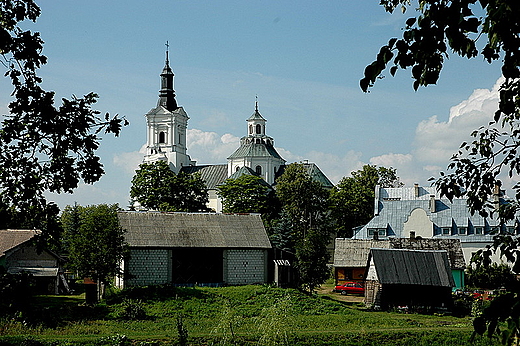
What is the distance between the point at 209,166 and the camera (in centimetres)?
9138

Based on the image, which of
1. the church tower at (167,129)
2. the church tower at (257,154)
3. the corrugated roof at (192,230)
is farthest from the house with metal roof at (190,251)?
the church tower at (167,129)

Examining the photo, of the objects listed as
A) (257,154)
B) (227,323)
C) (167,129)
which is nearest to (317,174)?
(257,154)

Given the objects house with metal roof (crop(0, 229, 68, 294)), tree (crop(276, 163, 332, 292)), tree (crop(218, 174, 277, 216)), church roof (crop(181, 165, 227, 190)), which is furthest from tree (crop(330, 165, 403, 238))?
house with metal roof (crop(0, 229, 68, 294))

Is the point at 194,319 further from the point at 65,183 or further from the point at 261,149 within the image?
the point at 261,149

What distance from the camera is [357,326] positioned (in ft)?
84.1

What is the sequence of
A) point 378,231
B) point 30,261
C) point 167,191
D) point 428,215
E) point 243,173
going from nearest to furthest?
point 30,261 → point 428,215 → point 378,231 → point 167,191 → point 243,173

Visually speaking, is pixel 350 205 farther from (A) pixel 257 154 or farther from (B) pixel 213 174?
(B) pixel 213 174

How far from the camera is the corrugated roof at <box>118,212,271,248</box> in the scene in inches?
1390

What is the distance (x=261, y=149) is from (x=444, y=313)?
55.8 meters

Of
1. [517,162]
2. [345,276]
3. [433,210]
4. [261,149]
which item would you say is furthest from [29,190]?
[261,149]

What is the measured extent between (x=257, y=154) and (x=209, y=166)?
8.85m

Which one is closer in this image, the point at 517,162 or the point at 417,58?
the point at 417,58

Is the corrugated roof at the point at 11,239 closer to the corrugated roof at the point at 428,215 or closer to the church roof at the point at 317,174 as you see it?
the corrugated roof at the point at 428,215

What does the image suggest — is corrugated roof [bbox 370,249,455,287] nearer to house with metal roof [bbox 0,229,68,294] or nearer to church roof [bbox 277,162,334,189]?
house with metal roof [bbox 0,229,68,294]
